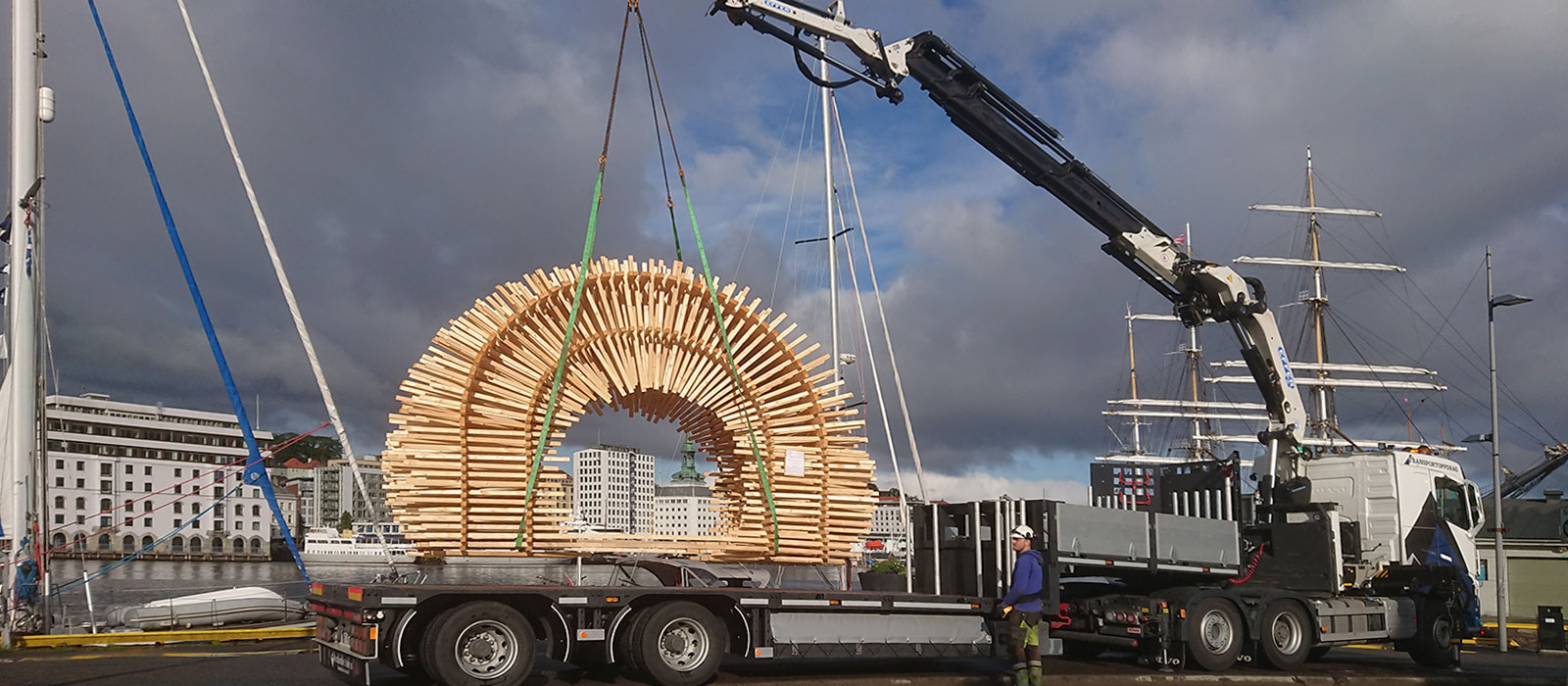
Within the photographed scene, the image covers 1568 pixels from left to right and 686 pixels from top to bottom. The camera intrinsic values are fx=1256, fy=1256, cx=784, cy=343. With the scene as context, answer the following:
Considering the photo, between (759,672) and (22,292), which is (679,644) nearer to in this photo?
(759,672)

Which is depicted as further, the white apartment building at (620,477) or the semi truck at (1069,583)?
the white apartment building at (620,477)

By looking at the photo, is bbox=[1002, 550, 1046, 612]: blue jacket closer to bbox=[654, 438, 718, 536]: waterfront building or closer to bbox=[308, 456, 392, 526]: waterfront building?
bbox=[654, 438, 718, 536]: waterfront building

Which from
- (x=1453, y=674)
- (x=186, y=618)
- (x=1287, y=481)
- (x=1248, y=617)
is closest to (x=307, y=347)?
(x=186, y=618)

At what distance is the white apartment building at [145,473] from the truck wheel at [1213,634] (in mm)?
104452

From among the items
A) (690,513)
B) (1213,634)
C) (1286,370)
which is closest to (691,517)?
(690,513)

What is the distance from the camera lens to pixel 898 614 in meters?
13.7

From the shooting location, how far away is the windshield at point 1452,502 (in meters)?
18.2

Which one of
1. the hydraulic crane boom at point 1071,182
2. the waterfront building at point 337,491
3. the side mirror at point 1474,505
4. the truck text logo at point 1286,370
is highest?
the hydraulic crane boom at point 1071,182

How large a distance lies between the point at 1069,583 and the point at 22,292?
14759mm

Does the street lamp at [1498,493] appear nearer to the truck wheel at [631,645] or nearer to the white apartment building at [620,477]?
the truck wheel at [631,645]

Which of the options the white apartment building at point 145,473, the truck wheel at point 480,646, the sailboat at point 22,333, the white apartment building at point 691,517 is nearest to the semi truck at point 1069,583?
the truck wheel at point 480,646

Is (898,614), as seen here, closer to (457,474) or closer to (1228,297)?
(457,474)

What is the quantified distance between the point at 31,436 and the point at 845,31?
42.2 ft

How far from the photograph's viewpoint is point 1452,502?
18.4 metres
